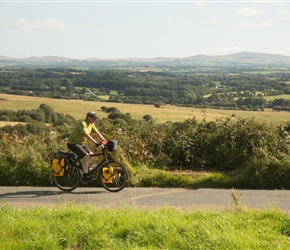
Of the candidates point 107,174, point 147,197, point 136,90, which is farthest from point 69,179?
point 136,90

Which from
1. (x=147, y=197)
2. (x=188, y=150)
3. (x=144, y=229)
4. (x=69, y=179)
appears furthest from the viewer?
(x=188, y=150)

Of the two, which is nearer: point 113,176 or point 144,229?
point 144,229

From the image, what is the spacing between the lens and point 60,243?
5.53 metres

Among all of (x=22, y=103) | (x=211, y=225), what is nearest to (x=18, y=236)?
(x=211, y=225)

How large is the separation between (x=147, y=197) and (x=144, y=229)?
271 cm

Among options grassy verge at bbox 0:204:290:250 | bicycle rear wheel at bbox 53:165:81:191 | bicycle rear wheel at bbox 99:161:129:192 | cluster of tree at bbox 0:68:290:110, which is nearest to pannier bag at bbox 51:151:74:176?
bicycle rear wheel at bbox 53:165:81:191

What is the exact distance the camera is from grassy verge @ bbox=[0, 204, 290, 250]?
17.4 feet

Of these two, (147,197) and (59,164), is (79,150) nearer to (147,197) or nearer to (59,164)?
(59,164)

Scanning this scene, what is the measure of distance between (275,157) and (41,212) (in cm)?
583

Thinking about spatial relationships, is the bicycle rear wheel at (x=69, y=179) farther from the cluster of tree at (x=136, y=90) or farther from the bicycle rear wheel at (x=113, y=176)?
the cluster of tree at (x=136, y=90)

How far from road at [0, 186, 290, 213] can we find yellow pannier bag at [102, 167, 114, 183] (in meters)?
0.29

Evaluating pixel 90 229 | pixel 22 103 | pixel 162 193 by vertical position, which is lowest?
pixel 22 103

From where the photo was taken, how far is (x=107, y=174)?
923cm

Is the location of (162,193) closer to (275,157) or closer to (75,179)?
(75,179)
